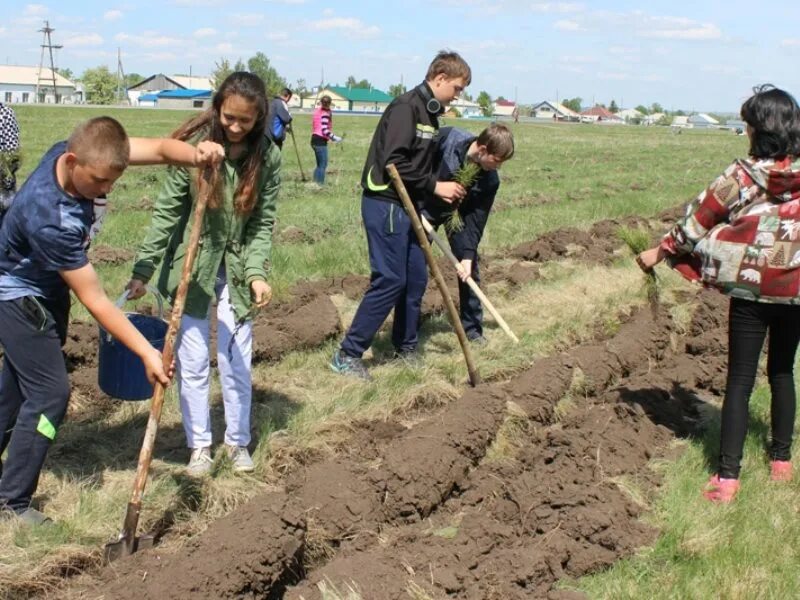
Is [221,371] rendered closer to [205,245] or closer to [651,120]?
[205,245]

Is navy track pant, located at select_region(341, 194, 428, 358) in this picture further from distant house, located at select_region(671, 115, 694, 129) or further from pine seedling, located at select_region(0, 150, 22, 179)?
distant house, located at select_region(671, 115, 694, 129)

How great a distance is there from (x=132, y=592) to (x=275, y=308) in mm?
4458

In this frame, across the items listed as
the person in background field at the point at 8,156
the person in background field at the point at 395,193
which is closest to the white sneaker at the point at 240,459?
the person in background field at the point at 395,193

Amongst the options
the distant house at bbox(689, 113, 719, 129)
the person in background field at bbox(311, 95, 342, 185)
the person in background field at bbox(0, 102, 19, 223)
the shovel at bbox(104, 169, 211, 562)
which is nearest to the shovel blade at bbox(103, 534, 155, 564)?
the shovel at bbox(104, 169, 211, 562)

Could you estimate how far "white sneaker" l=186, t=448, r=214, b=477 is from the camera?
14.5 ft

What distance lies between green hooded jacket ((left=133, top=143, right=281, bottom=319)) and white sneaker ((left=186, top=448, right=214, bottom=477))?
0.72 m

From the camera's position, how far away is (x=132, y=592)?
121 inches

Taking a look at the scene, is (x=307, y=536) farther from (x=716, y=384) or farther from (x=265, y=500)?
(x=716, y=384)

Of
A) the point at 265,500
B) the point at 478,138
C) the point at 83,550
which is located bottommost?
the point at 83,550

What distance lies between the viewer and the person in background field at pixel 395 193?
5.68 meters

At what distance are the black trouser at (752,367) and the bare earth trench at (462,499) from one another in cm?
45

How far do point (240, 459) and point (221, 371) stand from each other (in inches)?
17.9

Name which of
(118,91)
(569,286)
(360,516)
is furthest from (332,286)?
(118,91)

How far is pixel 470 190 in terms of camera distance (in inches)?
259
